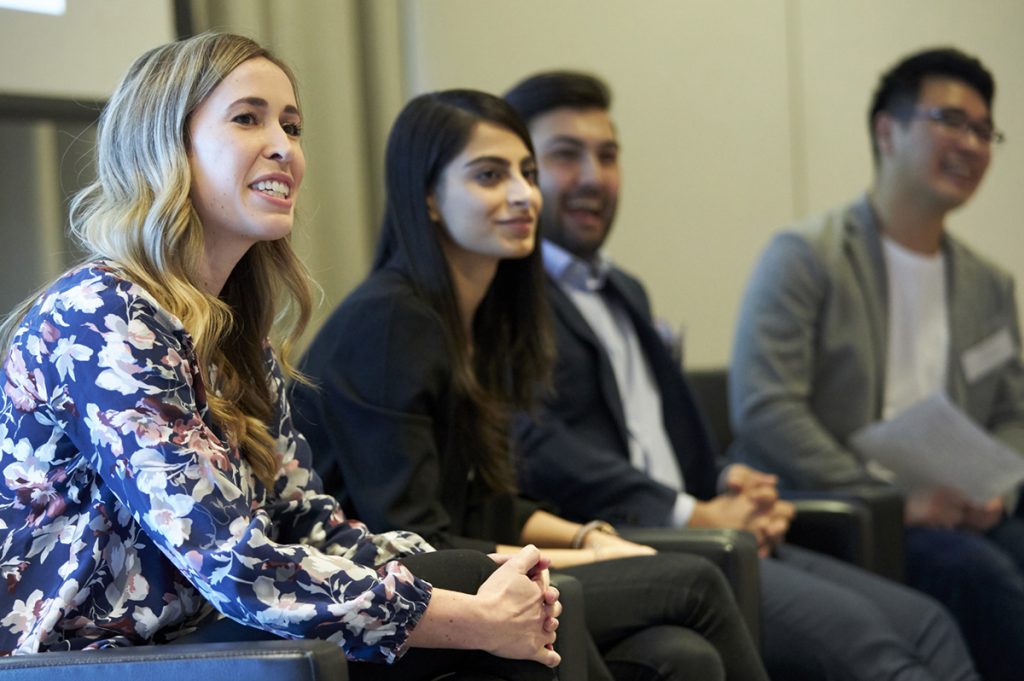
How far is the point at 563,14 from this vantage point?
4.12m

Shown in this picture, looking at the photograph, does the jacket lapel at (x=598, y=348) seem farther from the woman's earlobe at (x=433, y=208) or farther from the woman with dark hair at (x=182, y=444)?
the woman with dark hair at (x=182, y=444)

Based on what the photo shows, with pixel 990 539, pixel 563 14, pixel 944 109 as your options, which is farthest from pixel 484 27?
pixel 990 539

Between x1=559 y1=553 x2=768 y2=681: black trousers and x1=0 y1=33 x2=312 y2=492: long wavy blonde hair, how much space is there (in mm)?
559

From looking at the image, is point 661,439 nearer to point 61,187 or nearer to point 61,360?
point 61,187

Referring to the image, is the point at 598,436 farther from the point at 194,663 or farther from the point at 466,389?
the point at 194,663

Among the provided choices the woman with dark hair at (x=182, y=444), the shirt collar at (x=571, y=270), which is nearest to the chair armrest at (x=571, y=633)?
the woman with dark hair at (x=182, y=444)

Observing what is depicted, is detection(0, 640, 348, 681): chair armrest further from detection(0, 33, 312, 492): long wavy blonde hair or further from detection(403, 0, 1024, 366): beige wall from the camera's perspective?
detection(403, 0, 1024, 366): beige wall

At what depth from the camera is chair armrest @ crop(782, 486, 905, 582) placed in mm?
2857

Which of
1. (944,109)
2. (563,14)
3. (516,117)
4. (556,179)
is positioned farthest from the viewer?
(563,14)

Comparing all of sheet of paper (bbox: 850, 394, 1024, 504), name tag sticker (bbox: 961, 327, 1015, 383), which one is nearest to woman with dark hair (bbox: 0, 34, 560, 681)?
sheet of paper (bbox: 850, 394, 1024, 504)

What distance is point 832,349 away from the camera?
342 centimetres

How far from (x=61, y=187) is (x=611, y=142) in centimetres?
120

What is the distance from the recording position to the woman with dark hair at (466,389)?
203cm

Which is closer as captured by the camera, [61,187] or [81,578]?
[81,578]
